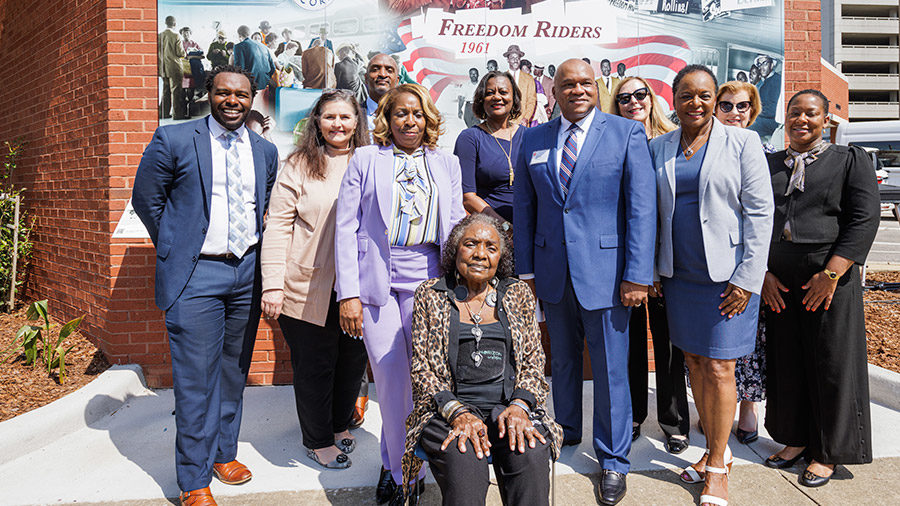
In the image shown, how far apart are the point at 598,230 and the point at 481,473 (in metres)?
1.45

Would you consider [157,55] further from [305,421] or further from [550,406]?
[550,406]

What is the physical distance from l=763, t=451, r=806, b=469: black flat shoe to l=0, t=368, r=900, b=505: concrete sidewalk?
0.04 meters

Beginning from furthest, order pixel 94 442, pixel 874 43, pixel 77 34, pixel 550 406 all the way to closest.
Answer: pixel 874 43 < pixel 77 34 < pixel 550 406 < pixel 94 442

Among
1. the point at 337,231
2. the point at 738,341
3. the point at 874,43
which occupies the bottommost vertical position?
the point at 738,341

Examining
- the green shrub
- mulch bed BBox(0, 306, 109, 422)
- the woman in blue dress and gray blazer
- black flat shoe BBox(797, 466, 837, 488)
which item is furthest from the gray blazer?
the green shrub

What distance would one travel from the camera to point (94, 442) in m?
3.77

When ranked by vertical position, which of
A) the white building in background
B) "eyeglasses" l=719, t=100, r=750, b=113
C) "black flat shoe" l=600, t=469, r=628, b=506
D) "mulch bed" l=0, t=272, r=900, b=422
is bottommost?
"black flat shoe" l=600, t=469, r=628, b=506

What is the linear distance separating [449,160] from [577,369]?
1505 millimetres

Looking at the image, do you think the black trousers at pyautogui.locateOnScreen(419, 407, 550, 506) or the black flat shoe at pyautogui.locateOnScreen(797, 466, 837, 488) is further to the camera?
the black flat shoe at pyautogui.locateOnScreen(797, 466, 837, 488)

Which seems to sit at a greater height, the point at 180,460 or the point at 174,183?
the point at 174,183

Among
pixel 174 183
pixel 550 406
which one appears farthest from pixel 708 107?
pixel 174 183

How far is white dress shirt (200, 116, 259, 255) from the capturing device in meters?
3.05

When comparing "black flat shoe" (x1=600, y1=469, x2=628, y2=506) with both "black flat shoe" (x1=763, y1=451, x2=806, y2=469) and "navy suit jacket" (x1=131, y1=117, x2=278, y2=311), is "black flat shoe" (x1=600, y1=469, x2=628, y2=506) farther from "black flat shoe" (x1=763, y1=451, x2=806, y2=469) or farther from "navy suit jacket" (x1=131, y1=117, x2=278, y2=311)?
"navy suit jacket" (x1=131, y1=117, x2=278, y2=311)

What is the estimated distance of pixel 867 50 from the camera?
2248 inches
